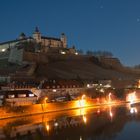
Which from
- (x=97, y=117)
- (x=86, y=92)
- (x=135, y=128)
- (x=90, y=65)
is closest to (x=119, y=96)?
(x=86, y=92)

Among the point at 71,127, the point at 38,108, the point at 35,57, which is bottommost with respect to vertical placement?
the point at 71,127

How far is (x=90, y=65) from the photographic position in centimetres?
7219

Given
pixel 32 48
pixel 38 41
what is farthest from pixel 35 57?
pixel 38 41

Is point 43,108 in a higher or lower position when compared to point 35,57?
lower

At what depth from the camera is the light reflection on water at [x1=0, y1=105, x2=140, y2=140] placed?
19578mm

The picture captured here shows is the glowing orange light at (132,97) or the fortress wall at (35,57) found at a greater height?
the fortress wall at (35,57)

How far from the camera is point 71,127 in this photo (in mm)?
22688

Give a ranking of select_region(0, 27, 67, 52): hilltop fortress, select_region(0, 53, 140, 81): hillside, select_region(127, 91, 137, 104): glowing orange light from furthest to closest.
Result: select_region(0, 27, 67, 52): hilltop fortress, select_region(0, 53, 140, 81): hillside, select_region(127, 91, 137, 104): glowing orange light

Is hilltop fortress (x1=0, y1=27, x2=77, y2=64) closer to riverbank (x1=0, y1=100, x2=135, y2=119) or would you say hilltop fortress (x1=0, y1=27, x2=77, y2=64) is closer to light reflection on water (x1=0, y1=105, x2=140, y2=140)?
riverbank (x1=0, y1=100, x2=135, y2=119)

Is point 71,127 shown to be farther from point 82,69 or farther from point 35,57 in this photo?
point 82,69

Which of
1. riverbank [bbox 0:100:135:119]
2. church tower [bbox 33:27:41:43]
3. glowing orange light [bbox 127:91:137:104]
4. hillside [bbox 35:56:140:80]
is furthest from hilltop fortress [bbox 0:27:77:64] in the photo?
riverbank [bbox 0:100:135:119]

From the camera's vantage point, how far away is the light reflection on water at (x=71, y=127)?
19.6 m

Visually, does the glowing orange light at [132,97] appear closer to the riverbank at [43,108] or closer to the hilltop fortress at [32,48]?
the riverbank at [43,108]

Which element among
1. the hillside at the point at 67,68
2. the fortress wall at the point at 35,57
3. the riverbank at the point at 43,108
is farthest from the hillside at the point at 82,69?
the riverbank at the point at 43,108
